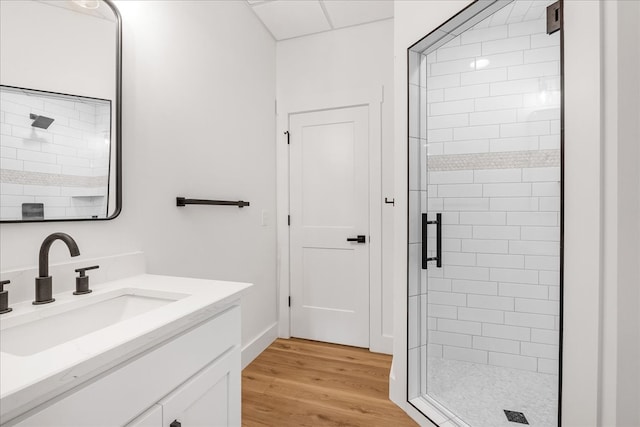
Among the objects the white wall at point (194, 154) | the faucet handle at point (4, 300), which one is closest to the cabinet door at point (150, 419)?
the faucet handle at point (4, 300)

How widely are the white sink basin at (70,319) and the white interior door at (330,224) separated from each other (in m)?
1.66

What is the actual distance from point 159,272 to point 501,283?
6.92ft

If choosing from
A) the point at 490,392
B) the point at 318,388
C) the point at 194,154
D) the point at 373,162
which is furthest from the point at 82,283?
the point at 490,392

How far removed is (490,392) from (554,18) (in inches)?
74.1

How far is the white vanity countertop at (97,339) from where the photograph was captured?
55 cm

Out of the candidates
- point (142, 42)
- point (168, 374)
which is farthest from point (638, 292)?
point (142, 42)

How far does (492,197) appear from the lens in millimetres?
2186

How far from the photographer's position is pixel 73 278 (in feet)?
3.81

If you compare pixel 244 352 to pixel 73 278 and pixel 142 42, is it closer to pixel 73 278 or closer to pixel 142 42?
pixel 73 278

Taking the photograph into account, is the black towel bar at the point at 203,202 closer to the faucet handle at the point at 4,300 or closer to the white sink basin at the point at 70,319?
the white sink basin at the point at 70,319

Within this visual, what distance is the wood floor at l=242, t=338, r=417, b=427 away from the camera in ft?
5.64

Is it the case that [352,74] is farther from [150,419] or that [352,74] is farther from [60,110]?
[150,419]

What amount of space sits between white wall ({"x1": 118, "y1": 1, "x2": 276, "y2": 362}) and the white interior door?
0.74ft

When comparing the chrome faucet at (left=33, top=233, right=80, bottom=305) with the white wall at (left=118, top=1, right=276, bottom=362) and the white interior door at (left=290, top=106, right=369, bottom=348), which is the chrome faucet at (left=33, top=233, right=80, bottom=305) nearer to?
the white wall at (left=118, top=1, right=276, bottom=362)
